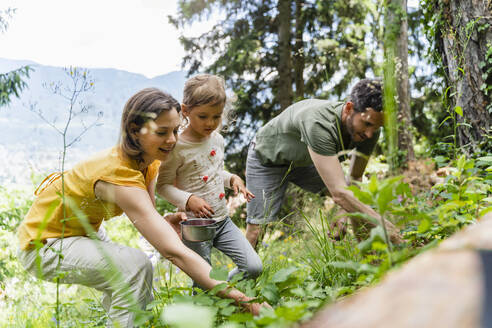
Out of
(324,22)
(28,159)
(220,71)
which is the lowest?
(28,159)

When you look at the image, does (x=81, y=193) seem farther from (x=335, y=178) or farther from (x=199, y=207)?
(x=335, y=178)

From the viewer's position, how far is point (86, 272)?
5.79 feet

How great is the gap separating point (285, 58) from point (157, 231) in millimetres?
7024

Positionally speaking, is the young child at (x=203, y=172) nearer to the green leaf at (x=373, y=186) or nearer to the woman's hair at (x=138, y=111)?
the woman's hair at (x=138, y=111)

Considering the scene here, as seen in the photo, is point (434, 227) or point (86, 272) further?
point (86, 272)

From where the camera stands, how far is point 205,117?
2393 mm

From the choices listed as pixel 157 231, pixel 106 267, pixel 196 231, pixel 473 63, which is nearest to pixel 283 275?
pixel 157 231

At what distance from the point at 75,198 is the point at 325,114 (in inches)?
65.2

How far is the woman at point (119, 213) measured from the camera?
1.60 metres

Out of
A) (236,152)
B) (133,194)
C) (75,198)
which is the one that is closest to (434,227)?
(133,194)

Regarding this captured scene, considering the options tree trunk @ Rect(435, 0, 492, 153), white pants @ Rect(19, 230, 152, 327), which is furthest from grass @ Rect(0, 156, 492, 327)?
tree trunk @ Rect(435, 0, 492, 153)

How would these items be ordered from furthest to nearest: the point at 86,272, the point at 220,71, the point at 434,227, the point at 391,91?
the point at 220,71 → the point at 86,272 → the point at 434,227 → the point at 391,91

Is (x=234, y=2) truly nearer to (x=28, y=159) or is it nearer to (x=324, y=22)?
(x=324, y=22)

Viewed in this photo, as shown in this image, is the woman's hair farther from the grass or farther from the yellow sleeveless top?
the grass
